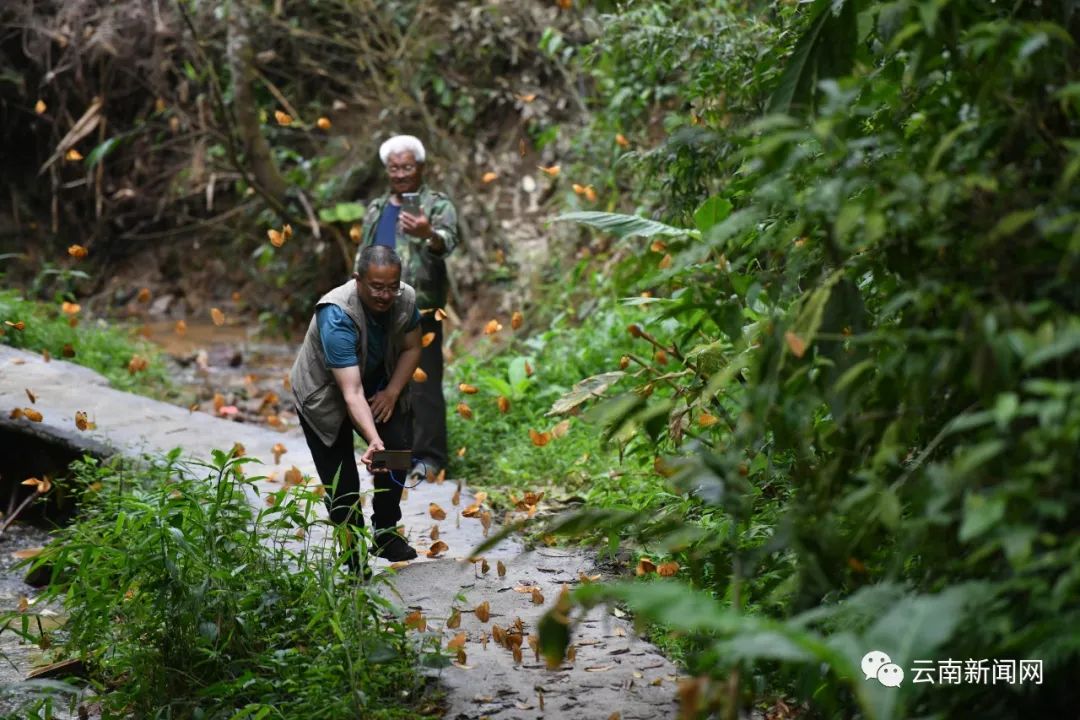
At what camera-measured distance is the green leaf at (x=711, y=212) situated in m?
4.25

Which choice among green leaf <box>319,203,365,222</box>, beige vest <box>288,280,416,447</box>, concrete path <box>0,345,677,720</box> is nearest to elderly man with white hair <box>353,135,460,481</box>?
concrete path <box>0,345,677,720</box>

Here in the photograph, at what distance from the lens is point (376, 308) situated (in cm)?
493

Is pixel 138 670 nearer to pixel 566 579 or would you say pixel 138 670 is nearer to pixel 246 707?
pixel 246 707

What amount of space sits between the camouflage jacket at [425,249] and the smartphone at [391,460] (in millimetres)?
1856

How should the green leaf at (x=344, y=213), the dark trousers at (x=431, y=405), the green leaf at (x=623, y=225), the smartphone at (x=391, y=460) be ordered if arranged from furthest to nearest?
the green leaf at (x=344, y=213), the dark trousers at (x=431, y=405), the smartphone at (x=391, y=460), the green leaf at (x=623, y=225)

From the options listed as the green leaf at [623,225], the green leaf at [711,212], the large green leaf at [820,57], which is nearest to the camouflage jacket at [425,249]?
the green leaf at [623,225]

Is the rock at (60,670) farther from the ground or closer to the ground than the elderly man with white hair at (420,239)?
closer to the ground

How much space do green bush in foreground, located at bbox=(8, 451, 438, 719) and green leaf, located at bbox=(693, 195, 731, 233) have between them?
1.71 m

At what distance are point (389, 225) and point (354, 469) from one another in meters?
1.96

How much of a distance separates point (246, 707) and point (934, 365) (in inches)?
89.9

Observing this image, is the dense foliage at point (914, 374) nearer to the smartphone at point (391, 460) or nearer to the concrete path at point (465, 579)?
the concrete path at point (465, 579)

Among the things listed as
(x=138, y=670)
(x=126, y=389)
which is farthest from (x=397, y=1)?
(x=138, y=670)

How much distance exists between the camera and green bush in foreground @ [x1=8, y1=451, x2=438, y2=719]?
379 centimetres

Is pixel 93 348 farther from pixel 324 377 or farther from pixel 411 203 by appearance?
pixel 324 377
